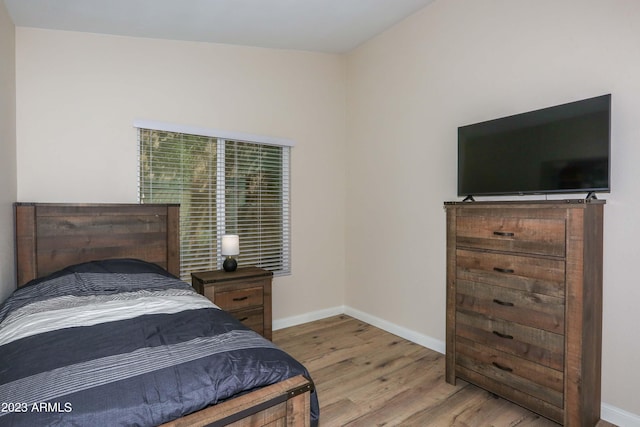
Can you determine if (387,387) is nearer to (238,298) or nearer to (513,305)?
(513,305)

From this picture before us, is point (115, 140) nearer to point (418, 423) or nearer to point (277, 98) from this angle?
point (277, 98)

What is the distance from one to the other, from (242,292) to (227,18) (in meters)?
2.22

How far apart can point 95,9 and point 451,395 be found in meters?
3.58

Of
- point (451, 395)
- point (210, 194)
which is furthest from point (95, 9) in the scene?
point (451, 395)

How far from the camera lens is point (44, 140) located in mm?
2555

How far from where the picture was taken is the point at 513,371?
2.08 m

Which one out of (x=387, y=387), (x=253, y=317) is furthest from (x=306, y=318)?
(x=387, y=387)

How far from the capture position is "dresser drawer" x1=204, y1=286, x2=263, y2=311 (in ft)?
9.20

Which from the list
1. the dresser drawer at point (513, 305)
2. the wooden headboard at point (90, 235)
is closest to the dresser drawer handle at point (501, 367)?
the dresser drawer at point (513, 305)

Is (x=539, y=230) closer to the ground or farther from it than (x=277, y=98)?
closer to the ground

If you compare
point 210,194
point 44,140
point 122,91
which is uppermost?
point 122,91

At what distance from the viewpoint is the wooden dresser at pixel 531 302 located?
182 cm

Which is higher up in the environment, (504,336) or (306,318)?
(504,336)

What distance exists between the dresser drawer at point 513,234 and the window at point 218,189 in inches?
75.3
